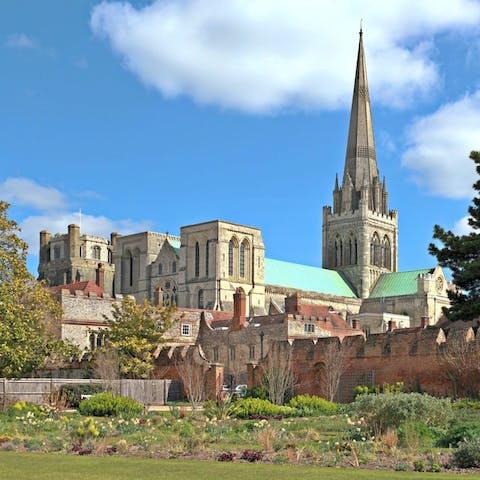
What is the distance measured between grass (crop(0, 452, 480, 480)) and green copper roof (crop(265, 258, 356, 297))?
10026 centimetres

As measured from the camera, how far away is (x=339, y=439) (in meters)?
24.8

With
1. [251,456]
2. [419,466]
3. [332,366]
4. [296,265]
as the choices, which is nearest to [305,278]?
[296,265]

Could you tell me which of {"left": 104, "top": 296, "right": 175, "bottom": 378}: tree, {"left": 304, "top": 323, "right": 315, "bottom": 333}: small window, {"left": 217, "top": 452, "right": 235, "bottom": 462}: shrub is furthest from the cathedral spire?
{"left": 217, "top": 452, "right": 235, "bottom": 462}: shrub

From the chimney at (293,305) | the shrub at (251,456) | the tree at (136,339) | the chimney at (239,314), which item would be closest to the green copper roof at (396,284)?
the chimney at (293,305)

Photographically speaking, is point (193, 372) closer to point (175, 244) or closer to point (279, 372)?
point (279, 372)

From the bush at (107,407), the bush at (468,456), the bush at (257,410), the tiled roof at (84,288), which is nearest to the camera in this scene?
the bush at (468,456)

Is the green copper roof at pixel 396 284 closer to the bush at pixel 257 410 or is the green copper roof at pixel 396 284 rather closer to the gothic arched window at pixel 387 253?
the gothic arched window at pixel 387 253

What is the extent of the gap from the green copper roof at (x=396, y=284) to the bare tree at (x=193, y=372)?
77215 millimetres

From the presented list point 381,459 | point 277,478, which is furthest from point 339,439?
point 277,478

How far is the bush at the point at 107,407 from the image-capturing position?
1473 inches

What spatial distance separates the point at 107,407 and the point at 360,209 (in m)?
106

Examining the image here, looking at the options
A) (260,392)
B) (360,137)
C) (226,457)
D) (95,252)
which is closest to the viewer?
(226,457)

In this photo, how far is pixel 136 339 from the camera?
176 feet

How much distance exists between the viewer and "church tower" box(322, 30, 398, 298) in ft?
460
